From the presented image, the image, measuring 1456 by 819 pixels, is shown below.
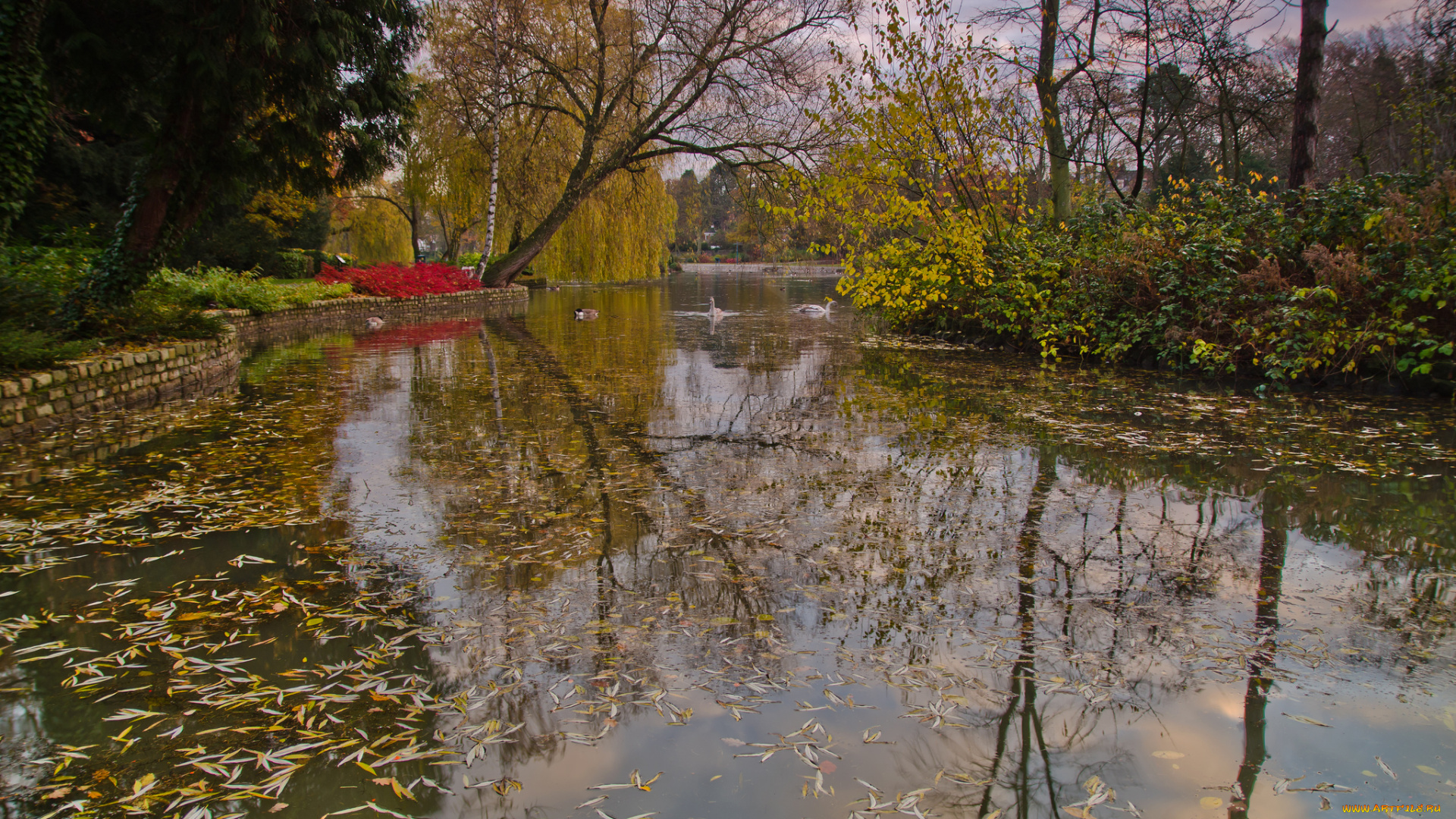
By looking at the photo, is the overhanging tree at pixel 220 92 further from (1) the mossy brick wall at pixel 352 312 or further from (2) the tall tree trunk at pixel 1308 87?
(2) the tall tree trunk at pixel 1308 87

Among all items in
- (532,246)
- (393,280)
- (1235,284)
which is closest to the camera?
(1235,284)

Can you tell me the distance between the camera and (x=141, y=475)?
527 cm

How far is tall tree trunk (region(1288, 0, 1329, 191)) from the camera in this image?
9.44 meters

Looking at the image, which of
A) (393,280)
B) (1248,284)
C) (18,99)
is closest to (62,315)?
(18,99)

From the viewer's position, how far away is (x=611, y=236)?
26.7m

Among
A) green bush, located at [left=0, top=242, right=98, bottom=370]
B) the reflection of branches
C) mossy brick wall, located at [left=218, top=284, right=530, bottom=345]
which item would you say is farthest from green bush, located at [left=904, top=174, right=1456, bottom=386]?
mossy brick wall, located at [left=218, top=284, right=530, bottom=345]

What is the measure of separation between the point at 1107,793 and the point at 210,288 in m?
15.8

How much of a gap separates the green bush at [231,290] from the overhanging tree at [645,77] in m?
7.90

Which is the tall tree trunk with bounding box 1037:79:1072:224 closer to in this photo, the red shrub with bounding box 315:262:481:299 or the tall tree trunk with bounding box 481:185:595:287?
the tall tree trunk with bounding box 481:185:595:287

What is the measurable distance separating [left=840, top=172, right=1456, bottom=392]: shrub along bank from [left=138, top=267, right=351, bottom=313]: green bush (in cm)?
1072

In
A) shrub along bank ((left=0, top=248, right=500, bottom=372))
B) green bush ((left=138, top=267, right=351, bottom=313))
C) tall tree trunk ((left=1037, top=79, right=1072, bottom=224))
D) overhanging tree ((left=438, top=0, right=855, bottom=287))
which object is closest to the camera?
shrub along bank ((left=0, top=248, right=500, bottom=372))

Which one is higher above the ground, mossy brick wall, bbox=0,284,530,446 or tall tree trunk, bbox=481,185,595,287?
tall tree trunk, bbox=481,185,595,287

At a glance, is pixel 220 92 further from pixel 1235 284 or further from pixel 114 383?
pixel 1235 284

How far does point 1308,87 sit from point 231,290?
56.2 feet
